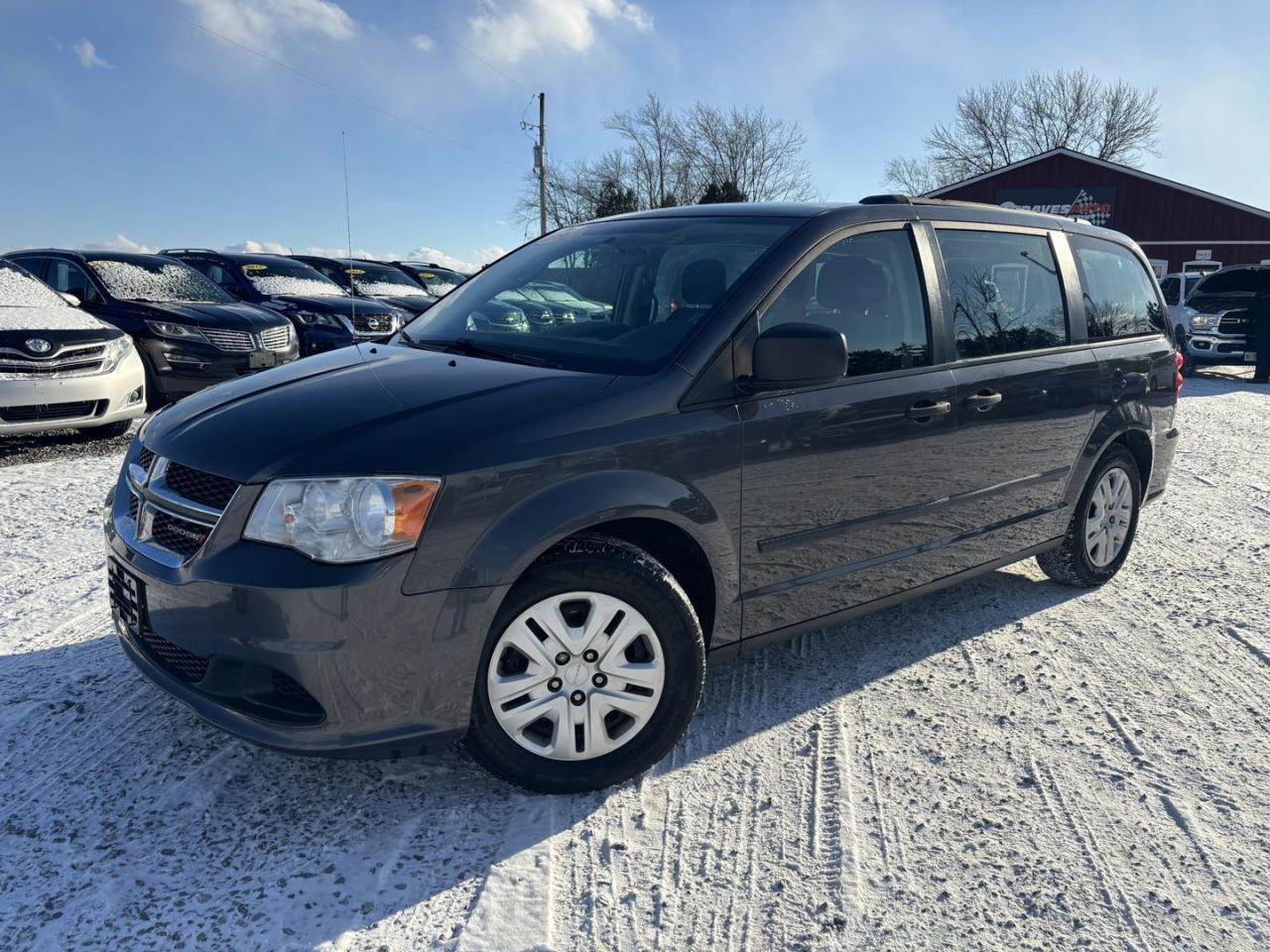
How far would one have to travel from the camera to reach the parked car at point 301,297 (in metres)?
11.8

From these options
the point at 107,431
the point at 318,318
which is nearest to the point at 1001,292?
the point at 107,431

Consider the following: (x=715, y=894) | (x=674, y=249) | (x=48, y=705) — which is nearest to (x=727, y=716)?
(x=715, y=894)

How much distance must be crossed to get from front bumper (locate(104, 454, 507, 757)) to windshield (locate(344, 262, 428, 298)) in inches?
518

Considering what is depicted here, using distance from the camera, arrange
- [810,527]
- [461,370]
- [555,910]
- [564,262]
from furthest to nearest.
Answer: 1. [564,262]
2. [810,527]
3. [461,370]
4. [555,910]

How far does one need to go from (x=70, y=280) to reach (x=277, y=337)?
78.4 inches

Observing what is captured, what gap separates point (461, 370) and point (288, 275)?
11151 millimetres

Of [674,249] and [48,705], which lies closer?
[48,705]

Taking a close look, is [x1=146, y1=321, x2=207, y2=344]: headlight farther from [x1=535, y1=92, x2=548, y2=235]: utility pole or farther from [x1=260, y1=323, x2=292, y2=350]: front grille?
[x1=535, y1=92, x2=548, y2=235]: utility pole

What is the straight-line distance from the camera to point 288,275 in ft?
42.8

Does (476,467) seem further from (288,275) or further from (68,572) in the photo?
(288,275)

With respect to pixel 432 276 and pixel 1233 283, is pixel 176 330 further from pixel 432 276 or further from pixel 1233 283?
pixel 1233 283

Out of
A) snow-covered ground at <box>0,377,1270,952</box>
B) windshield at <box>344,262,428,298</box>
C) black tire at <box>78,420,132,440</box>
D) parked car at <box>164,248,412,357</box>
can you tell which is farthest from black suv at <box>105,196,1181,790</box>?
windshield at <box>344,262,428,298</box>

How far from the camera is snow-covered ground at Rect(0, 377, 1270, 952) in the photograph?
2.26 meters

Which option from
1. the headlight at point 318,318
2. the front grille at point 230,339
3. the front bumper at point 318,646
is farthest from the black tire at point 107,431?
the front bumper at point 318,646
